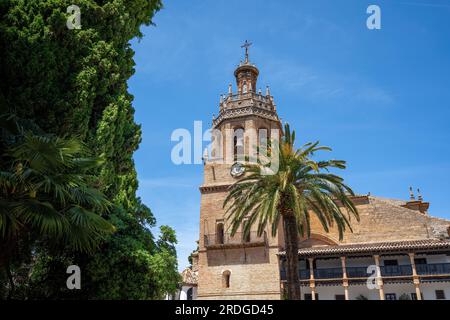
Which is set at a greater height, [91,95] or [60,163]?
[91,95]

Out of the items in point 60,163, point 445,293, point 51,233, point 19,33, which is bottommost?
point 445,293

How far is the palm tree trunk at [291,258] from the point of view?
14.7 m

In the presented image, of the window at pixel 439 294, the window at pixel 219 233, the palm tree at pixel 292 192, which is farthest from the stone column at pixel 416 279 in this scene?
the window at pixel 219 233

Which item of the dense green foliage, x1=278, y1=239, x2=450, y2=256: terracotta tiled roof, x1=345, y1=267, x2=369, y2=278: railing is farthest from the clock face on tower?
the dense green foliage

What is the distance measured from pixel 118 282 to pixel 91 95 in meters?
6.31

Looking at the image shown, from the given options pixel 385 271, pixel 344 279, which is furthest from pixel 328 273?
pixel 385 271

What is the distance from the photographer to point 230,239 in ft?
93.4

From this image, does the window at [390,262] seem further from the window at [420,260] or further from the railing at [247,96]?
the railing at [247,96]

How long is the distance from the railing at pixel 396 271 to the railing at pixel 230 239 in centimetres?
789

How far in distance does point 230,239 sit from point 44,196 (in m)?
20.6

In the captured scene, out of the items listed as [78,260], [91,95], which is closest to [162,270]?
[78,260]

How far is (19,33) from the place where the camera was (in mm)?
11500

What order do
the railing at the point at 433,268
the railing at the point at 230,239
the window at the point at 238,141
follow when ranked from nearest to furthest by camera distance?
1. the railing at the point at 433,268
2. the railing at the point at 230,239
3. the window at the point at 238,141
